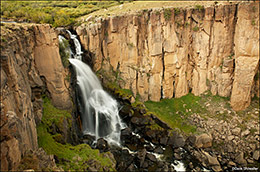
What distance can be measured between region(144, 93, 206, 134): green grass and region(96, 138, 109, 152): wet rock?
8.42 meters

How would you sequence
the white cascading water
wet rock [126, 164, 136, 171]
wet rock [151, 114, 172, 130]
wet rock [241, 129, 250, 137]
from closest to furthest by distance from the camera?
1. wet rock [126, 164, 136, 171]
2. wet rock [241, 129, 250, 137]
3. the white cascading water
4. wet rock [151, 114, 172, 130]

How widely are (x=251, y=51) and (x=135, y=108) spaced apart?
15.8 m

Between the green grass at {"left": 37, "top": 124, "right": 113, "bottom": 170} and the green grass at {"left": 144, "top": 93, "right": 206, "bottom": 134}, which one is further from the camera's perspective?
the green grass at {"left": 144, "top": 93, "right": 206, "bottom": 134}

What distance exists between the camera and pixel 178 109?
88.7 feet

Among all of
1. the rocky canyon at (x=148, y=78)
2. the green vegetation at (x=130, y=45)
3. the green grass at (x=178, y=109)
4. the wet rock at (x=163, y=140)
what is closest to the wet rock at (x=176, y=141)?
the rocky canyon at (x=148, y=78)

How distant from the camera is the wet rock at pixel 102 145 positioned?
2043 cm

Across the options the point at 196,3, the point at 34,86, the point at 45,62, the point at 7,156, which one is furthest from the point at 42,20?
the point at 7,156

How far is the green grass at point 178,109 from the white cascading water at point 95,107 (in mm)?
5434

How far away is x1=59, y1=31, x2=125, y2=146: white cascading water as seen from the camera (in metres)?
23.3

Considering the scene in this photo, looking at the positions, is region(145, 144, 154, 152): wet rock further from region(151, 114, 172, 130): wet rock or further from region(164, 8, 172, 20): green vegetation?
region(164, 8, 172, 20): green vegetation

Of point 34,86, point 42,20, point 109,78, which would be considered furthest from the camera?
point 42,20

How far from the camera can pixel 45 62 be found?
19.2m

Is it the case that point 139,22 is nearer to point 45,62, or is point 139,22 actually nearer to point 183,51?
point 183,51

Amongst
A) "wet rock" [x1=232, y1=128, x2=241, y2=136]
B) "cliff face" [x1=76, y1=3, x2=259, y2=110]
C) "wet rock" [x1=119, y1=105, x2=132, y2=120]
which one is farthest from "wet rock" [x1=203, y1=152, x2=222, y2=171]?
"wet rock" [x1=119, y1=105, x2=132, y2=120]
